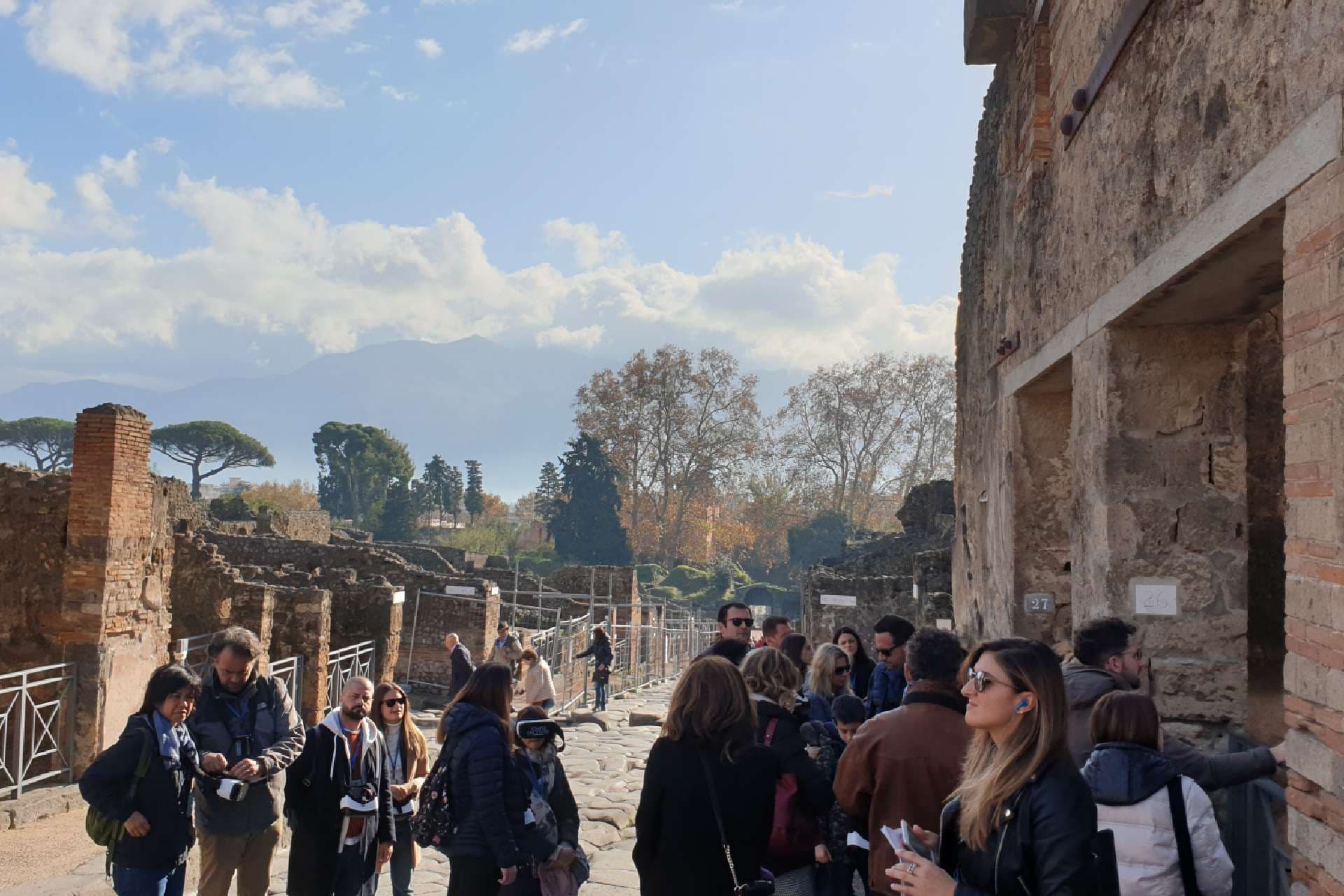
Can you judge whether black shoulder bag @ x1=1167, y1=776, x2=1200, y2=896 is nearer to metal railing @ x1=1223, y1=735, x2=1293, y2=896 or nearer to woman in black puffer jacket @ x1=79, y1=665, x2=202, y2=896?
metal railing @ x1=1223, y1=735, x2=1293, y2=896

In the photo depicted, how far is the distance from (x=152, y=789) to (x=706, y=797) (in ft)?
7.09

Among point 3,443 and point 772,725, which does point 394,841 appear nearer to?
point 772,725

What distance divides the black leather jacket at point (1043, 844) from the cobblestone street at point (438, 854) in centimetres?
410

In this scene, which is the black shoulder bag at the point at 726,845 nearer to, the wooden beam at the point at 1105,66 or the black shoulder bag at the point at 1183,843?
the black shoulder bag at the point at 1183,843

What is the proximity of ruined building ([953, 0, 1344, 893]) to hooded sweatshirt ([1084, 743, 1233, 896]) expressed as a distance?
1.05 feet

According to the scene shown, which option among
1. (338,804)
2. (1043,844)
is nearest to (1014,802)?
(1043,844)

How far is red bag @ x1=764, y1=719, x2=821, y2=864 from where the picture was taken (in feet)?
12.1

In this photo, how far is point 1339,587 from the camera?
2.84 m

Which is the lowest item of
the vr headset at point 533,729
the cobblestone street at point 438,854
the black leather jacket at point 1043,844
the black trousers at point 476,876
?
the cobblestone street at point 438,854

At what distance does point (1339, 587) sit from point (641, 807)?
6.74 ft

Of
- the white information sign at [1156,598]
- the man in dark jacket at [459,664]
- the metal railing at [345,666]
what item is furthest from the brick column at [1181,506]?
the metal railing at [345,666]

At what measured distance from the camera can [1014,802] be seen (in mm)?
2197

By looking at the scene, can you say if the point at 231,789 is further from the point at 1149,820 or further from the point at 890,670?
the point at 1149,820

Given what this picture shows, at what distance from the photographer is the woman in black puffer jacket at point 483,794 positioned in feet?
12.3
